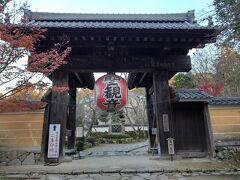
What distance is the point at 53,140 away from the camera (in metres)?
9.16

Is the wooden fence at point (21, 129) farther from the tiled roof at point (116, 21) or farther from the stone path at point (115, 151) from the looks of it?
the stone path at point (115, 151)

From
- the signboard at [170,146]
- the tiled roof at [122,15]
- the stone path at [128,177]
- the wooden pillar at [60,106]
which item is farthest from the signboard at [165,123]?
the tiled roof at [122,15]

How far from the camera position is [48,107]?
970 cm

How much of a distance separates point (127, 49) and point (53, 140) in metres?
4.66

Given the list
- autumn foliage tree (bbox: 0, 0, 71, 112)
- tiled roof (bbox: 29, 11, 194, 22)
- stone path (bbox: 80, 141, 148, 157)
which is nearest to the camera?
autumn foliage tree (bbox: 0, 0, 71, 112)

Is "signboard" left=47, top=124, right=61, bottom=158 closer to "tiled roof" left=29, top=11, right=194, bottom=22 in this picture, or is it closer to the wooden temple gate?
the wooden temple gate

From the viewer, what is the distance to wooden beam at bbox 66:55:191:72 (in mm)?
10125

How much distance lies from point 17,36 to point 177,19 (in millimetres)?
7473

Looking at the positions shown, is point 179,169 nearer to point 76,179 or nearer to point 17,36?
point 76,179

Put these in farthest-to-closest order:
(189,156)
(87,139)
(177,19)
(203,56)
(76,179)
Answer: (203,56) < (87,139) < (177,19) < (189,156) < (76,179)

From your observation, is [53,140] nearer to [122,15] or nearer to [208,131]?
[208,131]

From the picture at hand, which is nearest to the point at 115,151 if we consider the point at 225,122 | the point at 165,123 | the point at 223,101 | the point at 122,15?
the point at 165,123

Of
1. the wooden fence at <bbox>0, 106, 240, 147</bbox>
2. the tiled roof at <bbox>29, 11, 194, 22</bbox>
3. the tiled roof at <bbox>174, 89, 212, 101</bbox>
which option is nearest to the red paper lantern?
the tiled roof at <bbox>174, 89, 212, 101</bbox>

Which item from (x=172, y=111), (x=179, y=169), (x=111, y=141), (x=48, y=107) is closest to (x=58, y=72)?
(x=48, y=107)
